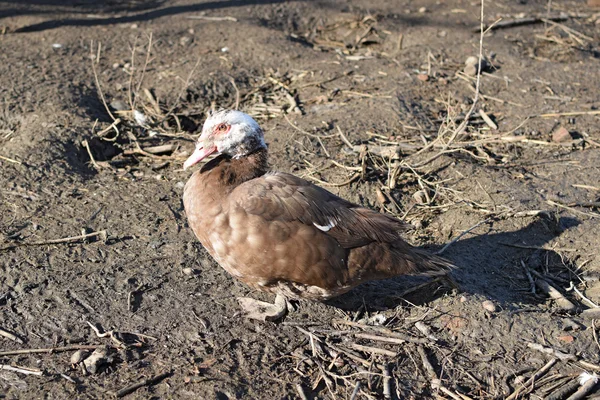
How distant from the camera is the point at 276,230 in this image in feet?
12.1

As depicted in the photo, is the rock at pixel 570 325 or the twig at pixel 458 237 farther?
the twig at pixel 458 237

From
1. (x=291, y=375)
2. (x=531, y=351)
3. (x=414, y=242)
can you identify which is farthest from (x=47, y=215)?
(x=531, y=351)

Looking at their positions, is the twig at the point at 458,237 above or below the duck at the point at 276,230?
below

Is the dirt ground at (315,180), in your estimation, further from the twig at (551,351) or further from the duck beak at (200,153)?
the duck beak at (200,153)

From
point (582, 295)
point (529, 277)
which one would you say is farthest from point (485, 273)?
point (582, 295)

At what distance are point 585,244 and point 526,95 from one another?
7.69 feet

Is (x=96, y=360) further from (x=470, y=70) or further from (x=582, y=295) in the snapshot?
(x=470, y=70)

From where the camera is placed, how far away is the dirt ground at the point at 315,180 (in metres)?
3.62

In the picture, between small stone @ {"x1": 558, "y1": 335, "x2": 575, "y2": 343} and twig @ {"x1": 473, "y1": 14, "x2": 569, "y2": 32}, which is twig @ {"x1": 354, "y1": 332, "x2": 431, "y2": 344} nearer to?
small stone @ {"x1": 558, "y1": 335, "x2": 575, "y2": 343}

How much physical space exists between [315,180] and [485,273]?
1.50m

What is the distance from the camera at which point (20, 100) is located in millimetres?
5996

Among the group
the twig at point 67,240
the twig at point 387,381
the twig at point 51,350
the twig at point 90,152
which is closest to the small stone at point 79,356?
the twig at point 51,350

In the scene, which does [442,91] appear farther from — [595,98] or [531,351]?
[531,351]

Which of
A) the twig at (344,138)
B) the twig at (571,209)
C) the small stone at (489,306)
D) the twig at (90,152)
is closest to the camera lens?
the small stone at (489,306)
